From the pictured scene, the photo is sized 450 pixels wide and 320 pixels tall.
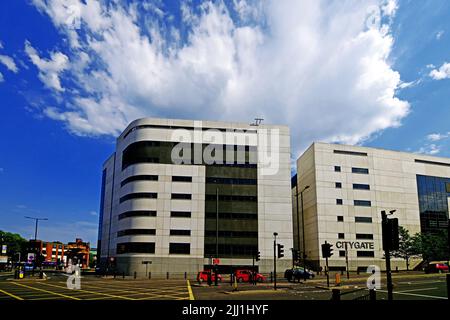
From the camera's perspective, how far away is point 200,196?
63.1 meters

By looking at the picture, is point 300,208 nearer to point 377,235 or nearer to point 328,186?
point 328,186

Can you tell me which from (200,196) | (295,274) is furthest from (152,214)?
(295,274)

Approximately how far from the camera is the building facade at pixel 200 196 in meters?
61.3

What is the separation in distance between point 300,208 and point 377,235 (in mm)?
17097

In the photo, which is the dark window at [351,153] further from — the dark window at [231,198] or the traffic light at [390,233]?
the traffic light at [390,233]

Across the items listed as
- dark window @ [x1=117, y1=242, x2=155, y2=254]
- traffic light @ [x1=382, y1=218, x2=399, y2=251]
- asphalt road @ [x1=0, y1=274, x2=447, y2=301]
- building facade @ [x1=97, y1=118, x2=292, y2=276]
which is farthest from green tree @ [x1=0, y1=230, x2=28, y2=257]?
traffic light @ [x1=382, y1=218, x2=399, y2=251]

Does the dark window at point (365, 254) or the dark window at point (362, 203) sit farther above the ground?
the dark window at point (362, 203)

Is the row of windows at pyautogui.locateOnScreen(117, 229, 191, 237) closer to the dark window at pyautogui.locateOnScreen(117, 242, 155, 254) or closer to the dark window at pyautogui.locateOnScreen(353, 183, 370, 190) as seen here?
the dark window at pyautogui.locateOnScreen(117, 242, 155, 254)

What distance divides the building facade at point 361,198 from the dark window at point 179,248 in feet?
70.8

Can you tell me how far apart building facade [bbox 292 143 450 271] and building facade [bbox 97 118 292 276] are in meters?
8.28

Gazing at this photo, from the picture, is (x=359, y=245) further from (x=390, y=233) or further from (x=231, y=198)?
(x=390, y=233)

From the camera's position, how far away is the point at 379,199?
2859 inches

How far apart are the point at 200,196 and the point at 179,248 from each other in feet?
32.2

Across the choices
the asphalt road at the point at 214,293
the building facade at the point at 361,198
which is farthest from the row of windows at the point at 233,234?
the asphalt road at the point at 214,293
